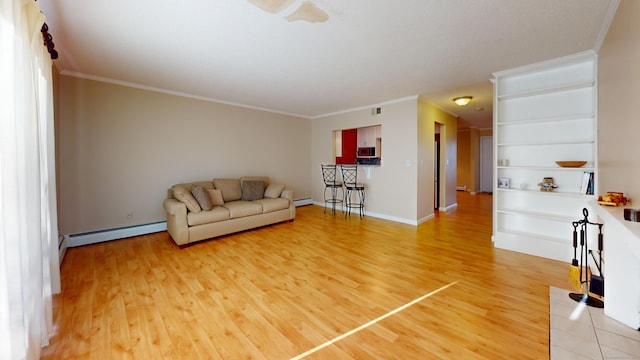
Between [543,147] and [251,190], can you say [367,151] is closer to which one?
[251,190]

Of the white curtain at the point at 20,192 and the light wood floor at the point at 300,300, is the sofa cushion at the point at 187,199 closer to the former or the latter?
the light wood floor at the point at 300,300

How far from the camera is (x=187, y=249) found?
3.39m

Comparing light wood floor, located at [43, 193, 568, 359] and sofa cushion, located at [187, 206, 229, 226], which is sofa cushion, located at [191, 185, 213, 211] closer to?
sofa cushion, located at [187, 206, 229, 226]

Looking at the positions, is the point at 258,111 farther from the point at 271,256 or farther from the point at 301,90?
the point at 271,256

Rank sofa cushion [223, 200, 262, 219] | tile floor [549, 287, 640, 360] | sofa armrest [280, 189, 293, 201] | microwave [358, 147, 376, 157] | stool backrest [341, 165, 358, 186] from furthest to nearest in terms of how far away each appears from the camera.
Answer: microwave [358, 147, 376, 157] → stool backrest [341, 165, 358, 186] → sofa armrest [280, 189, 293, 201] → sofa cushion [223, 200, 262, 219] → tile floor [549, 287, 640, 360]

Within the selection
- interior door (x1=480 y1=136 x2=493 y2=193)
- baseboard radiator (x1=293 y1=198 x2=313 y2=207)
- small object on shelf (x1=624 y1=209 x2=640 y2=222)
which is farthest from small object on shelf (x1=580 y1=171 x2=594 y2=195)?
interior door (x1=480 y1=136 x2=493 y2=193)

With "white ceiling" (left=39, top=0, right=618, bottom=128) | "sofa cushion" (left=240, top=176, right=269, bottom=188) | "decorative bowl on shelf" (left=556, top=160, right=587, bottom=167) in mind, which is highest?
"white ceiling" (left=39, top=0, right=618, bottom=128)

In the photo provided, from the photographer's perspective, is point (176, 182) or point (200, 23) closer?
point (200, 23)

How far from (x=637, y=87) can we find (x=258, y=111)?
17.3 feet

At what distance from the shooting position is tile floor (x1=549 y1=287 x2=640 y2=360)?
147 cm

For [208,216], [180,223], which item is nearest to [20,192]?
[180,223]

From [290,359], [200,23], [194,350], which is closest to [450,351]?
[290,359]

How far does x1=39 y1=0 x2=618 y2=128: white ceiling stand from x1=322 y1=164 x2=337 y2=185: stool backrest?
253 cm

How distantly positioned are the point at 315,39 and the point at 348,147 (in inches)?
203
